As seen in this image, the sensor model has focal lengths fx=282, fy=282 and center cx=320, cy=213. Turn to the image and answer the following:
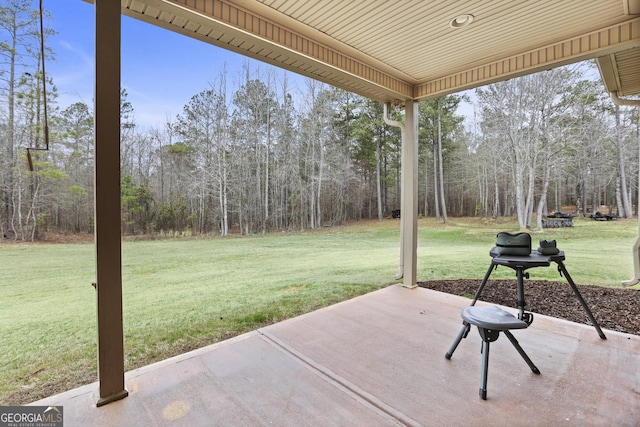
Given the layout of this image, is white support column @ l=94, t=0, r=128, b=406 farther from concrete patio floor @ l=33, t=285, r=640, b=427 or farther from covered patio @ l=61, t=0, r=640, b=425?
concrete patio floor @ l=33, t=285, r=640, b=427

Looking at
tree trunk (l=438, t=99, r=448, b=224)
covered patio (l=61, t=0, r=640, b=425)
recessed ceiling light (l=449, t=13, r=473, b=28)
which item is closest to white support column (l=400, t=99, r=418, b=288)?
covered patio (l=61, t=0, r=640, b=425)

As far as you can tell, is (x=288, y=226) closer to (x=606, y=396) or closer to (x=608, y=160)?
(x=606, y=396)

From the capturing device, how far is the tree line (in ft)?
9.57

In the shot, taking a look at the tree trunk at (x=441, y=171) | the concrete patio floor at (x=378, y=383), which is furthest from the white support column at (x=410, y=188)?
the tree trunk at (x=441, y=171)

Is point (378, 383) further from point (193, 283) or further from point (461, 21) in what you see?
point (193, 283)

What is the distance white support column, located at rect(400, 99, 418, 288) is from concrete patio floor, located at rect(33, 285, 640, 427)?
1393mm

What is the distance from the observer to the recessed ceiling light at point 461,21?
2.31 meters

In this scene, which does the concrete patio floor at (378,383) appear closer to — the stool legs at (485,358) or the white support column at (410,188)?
the stool legs at (485,358)

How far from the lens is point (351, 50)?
9.55 ft

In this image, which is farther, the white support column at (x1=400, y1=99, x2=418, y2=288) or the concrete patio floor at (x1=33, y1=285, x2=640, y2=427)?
the white support column at (x1=400, y1=99, x2=418, y2=288)

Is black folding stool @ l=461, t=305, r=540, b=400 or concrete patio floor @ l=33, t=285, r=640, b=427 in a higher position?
black folding stool @ l=461, t=305, r=540, b=400

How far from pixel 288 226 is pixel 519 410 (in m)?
6.60

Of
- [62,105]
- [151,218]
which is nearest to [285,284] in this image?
[151,218]

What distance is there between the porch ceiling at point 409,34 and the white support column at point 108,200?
0.41 metres
